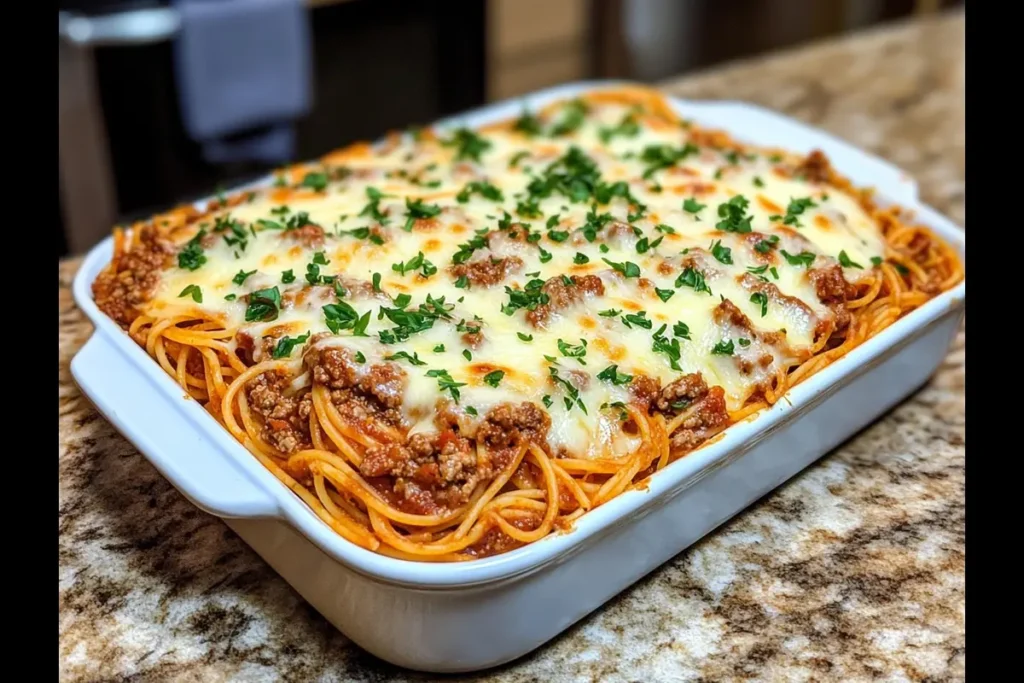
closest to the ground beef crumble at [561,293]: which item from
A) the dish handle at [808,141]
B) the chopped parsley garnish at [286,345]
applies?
the chopped parsley garnish at [286,345]

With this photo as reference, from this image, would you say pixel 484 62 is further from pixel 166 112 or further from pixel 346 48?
pixel 166 112

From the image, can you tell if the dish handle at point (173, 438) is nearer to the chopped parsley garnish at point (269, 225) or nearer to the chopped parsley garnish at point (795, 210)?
the chopped parsley garnish at point (269, 225)

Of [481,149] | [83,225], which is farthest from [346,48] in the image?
[481,149]

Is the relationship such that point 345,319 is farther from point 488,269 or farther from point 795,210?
point 795,210

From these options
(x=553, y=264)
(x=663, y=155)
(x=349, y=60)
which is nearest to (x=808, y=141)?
(x=663, y=155)

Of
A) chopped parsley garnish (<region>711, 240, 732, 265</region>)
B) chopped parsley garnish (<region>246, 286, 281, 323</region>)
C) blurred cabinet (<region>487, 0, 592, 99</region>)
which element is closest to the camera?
chopped parsley garnish (<region>246, 286, 281, 323</region>)

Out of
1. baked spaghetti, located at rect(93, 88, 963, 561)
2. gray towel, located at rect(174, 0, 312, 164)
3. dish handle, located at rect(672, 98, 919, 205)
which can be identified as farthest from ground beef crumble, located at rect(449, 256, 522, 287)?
gray towel, located at rect(174, 0, 312, 164)

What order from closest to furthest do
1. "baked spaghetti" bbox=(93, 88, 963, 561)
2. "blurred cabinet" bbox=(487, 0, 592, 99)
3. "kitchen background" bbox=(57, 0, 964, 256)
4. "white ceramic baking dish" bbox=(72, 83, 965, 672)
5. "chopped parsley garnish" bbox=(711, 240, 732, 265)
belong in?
"white ceramic baking dish" bbox=(72, 83, 965, 672), "baked spaghetti" bbox=(93, 88, 963, 561), "chopped parsley garnish" bbox=(711, 240, 732, 265), "kitchen background" bbox=(57, 0, 964, 256), "blurred cabinet" bbox=(487, 0, 592, 99)

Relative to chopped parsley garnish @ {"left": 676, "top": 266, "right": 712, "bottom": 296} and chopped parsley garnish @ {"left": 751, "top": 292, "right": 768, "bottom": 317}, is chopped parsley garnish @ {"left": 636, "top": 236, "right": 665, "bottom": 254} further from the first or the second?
chopped parsley garnish @ {"left": 751, "top": 292, "right": 768, "bottom": 317}
